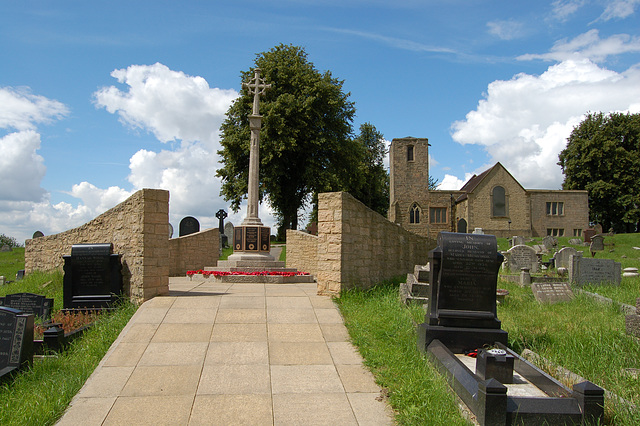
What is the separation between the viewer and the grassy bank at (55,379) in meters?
4.37

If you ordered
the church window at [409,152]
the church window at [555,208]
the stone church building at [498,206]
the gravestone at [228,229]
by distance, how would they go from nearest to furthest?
the gravestone at [228,229]
the stone church building at [498,206]
the church window at [555,208]
the church window at [409,152]

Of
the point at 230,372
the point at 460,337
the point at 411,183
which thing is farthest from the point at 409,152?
the point at 230,372

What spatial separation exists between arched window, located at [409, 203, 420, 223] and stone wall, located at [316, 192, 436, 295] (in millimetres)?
35831

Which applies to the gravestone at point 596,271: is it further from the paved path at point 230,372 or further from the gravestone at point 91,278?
the gravestone at point 91,278

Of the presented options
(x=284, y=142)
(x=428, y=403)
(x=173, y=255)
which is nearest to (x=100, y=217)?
(x=173, y=255)

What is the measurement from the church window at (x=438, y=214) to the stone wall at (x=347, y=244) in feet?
120

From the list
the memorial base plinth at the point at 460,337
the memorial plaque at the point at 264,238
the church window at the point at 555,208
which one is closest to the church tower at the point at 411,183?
the church window at the point at 555,208

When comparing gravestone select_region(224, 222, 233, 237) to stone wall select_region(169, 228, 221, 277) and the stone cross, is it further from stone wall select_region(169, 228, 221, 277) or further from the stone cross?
the stone cross

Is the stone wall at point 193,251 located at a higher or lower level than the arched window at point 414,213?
lower

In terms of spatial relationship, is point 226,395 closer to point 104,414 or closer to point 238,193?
point 104,414

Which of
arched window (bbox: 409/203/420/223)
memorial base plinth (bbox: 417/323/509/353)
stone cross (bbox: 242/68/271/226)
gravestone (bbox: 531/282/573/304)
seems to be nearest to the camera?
memorial base plinth (bbox: 417/323/509/353)

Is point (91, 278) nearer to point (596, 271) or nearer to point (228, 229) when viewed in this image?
point (596, 271)

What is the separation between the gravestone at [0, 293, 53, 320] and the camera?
823 centimetres

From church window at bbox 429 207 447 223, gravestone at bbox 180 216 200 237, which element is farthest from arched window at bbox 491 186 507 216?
gravestone at bbox 180 216 200 237
